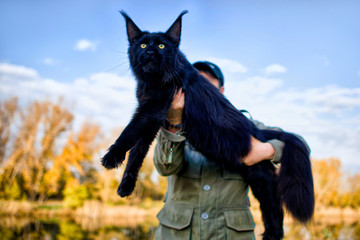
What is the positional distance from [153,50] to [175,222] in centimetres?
146

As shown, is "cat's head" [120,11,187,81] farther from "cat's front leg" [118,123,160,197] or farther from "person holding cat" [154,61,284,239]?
"cat's front leg" [118,123,160,197]

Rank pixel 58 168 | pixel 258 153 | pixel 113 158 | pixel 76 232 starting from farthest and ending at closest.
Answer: pixel 58 168
pixel 76 232
pixel 258 153
pixel 113 158

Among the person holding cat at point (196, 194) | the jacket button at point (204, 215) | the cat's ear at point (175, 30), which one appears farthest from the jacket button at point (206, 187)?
the cat's ear at point (175, 30)

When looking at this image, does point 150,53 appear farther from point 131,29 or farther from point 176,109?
point 176,109

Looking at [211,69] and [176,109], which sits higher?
[211,69]

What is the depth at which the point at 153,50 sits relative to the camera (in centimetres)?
226

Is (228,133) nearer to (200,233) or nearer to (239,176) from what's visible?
(239,176)

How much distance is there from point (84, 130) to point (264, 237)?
2431cm

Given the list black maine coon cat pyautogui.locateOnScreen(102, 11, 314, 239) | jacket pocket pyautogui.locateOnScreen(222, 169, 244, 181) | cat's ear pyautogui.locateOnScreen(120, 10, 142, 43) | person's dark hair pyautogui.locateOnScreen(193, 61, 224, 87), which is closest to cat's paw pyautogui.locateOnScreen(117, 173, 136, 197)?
black maine coon cat pyautogui.locateOnScreen(102, 11, 314, 239)

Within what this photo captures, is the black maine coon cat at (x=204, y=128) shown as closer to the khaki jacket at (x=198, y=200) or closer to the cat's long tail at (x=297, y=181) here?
the cat's long tail at (x=297, y=181)

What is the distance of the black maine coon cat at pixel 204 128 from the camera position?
2188 millimetres

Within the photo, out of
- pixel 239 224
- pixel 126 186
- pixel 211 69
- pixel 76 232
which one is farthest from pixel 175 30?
pixel 76 232

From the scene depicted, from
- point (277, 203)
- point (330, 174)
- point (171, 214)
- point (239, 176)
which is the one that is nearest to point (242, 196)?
point (239, 176)

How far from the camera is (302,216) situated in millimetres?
2344
